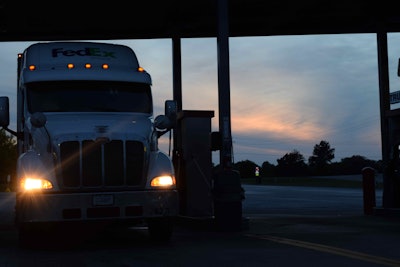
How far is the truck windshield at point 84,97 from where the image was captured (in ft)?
37.1

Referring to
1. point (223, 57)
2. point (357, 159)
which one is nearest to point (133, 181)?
point (223, 57)

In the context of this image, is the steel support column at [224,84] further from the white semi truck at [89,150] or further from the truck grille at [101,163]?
the truck grille at [101,163]

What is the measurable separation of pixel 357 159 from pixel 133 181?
11779 cm

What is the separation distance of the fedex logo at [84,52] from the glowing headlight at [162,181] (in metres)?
2.96

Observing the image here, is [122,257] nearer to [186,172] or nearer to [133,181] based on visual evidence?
[133,181]

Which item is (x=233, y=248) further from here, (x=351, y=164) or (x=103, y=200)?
(x=351, y=164)

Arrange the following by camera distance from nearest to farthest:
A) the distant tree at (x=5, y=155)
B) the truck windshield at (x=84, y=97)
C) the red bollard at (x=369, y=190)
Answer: the truck windshield at (x=84, y=97) < the red bollard at (x=369, y=190) < the distant tree at (x=5, y=155)

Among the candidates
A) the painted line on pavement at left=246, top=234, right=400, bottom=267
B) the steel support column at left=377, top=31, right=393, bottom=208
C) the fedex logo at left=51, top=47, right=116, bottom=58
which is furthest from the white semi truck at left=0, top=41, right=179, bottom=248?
the steel support column at left=377, top=31, right=393, bottom=208

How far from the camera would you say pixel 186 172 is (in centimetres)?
1459

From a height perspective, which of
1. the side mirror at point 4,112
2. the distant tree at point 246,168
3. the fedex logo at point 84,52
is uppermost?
the distant tree at point 246,168

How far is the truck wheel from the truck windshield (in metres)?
1.99

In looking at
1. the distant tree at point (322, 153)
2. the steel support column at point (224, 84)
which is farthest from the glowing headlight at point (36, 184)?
the distant tree at point (322, 153)

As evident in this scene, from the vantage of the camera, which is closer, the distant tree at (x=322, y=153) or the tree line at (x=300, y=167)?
the tree line at (x=300, y=167)

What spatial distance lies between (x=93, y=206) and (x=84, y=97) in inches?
85.5
